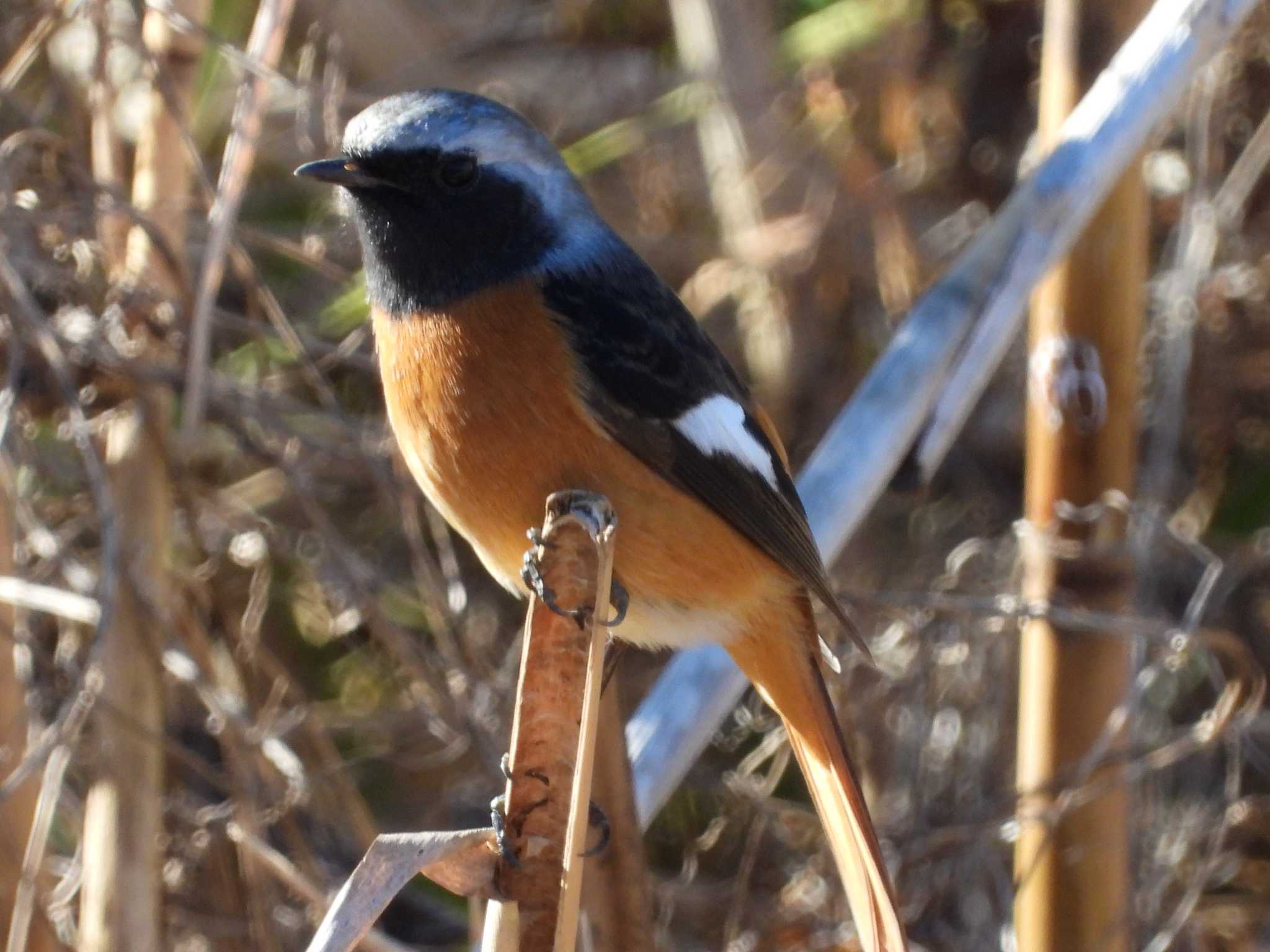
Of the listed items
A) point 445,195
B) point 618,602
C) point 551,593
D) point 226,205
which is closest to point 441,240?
point 445,195

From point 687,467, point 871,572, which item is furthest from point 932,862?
point 687,467

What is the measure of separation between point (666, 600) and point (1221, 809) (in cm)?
196

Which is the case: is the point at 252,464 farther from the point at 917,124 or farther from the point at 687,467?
the point at 917,124

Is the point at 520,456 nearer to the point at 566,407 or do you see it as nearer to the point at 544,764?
the point at 566,407

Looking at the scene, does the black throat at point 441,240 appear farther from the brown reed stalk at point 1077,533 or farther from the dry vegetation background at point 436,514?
the brown reed stalk at point 1077,533

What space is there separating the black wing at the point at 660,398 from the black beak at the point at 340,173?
0.35m

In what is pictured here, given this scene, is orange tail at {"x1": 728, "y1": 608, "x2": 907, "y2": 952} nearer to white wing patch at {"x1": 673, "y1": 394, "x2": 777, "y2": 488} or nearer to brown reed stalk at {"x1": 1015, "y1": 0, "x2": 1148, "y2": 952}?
white wing patch at {"x1": 673, "y1": 394, "x2": 777, "y2": 488}

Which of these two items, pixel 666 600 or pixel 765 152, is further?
pixel 765 152

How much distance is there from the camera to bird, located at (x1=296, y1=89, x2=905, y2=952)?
2.38m

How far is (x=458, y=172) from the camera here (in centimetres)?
245

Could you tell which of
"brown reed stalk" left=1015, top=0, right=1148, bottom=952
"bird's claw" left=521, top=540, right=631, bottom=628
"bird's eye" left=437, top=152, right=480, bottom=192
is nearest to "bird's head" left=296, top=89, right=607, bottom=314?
"bird's eye" left=437, top=152, right=480, bottom=192

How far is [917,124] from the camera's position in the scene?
4.49m

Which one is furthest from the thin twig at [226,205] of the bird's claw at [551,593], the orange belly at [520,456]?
the bird's claw at [551,593]

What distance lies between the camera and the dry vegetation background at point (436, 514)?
2.98 m
